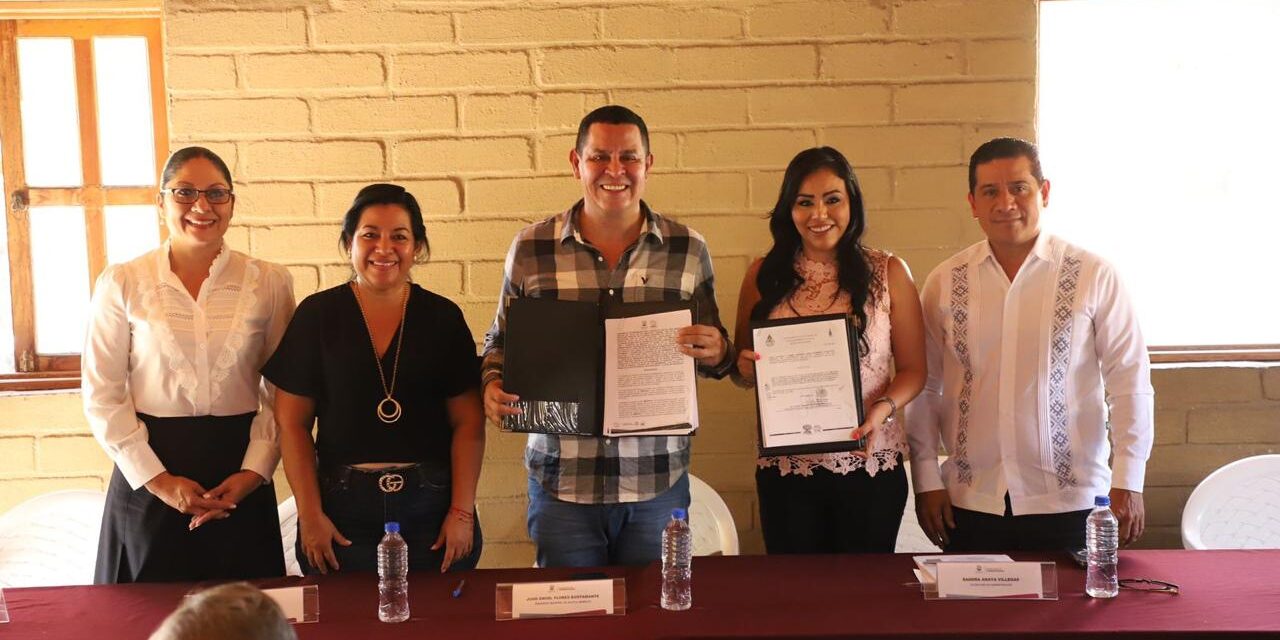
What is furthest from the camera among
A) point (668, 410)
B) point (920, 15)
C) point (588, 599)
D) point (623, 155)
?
point (920, 15)

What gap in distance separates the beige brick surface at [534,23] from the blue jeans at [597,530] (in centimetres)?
170

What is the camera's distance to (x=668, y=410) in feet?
8.34

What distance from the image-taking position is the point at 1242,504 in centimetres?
332

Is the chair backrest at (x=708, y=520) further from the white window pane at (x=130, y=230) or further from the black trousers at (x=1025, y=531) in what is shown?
the white window pane at (x=130, y=230)

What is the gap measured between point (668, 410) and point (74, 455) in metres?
2.44

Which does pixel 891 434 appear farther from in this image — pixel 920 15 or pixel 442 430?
pixel 920 15

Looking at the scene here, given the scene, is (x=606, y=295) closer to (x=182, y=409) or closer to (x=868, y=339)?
(x=868, y=339)

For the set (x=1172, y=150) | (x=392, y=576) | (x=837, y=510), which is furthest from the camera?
(x=1172, y=150)

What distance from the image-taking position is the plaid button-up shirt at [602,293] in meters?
2.69

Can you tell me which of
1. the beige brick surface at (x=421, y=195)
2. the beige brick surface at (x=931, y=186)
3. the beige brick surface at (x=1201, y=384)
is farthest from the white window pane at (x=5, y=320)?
the beige brick surface at (x=1201, y=384)

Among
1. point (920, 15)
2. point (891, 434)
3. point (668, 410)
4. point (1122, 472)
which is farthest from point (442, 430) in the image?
point (920, 15)

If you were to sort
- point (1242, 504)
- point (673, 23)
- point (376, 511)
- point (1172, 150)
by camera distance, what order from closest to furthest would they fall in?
point (376, 511), point (1242, 504), point (673, 23), point (1172, 150)

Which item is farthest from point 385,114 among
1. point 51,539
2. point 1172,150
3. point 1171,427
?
point 1171,427

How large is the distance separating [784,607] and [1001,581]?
49 cm
